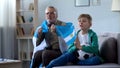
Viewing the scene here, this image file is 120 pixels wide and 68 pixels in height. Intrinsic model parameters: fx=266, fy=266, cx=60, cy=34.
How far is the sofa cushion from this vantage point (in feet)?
10.4

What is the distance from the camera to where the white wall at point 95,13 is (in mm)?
4977

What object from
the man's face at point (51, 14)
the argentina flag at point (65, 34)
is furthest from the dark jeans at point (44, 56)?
the man's face at point (51, 14)

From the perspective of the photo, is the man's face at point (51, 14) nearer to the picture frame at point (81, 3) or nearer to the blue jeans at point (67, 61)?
the blue jeans at point (67, 61)

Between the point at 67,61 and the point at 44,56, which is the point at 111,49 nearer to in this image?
the point at 67,61

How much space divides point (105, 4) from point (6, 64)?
7.89 ft

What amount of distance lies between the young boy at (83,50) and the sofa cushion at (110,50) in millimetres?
112

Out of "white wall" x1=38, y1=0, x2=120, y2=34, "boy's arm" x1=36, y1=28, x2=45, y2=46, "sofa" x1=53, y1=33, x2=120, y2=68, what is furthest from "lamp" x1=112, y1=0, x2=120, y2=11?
"boy's arm" x1=36, y1=28, x2=45, y2=46

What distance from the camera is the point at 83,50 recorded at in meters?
3.17

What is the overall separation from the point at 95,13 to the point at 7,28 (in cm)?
179

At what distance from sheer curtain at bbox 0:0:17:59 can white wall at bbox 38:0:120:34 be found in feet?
1.93

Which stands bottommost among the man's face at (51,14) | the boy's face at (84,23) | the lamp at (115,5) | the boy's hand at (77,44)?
the boy's hand at (77,44)

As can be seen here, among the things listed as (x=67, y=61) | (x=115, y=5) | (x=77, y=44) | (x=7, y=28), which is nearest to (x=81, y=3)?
(x=115, y=5)

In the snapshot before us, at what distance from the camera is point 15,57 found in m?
5.50

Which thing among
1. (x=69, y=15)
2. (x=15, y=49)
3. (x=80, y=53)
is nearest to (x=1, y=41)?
(x=15, y=49)
